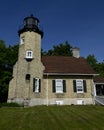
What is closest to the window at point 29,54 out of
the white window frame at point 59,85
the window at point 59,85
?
the window at point 59,85

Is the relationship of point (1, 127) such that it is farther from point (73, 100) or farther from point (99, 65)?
point (99, 65)

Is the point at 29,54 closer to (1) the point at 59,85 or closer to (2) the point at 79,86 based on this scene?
(1) the point at 59,85

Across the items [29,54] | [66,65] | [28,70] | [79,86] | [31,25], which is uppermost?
[31,25]

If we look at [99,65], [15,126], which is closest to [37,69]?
[15,126]

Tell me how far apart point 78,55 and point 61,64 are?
452cm

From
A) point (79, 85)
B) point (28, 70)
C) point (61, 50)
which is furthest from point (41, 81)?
point (61, 50)

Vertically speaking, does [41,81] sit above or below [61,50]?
below

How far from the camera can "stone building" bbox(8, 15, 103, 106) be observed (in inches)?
923

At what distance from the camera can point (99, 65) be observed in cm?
5378

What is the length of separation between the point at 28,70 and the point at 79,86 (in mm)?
7428

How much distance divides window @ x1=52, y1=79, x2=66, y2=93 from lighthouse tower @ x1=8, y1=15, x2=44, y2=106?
208cm

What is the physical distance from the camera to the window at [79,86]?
24453mm

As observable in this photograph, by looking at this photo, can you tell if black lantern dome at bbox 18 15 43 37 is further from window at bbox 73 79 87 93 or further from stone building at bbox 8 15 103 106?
window at bbox 73 79 87 93

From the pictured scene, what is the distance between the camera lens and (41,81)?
2420cm
